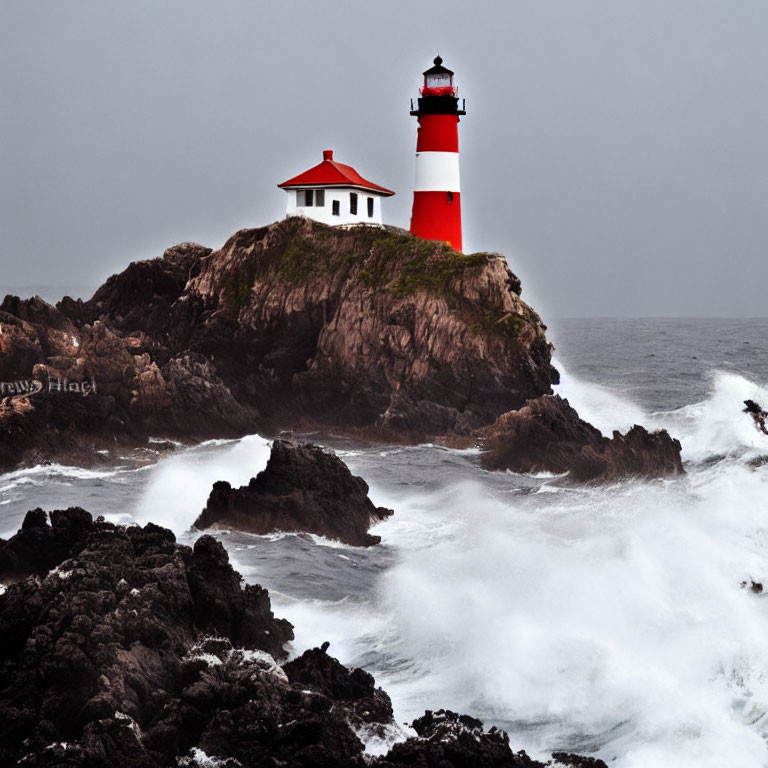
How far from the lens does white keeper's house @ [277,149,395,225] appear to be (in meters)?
36.9

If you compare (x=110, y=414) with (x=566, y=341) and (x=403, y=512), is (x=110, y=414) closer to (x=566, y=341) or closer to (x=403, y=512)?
(x=403, y=512)

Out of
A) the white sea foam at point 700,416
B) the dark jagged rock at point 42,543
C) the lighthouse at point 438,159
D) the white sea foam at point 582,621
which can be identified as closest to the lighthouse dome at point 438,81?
the lighthouse at point 438,159

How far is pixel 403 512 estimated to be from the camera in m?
22.3

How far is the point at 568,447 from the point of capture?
85.1 ft

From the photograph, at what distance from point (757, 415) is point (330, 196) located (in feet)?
51.3

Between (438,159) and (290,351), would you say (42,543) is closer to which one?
(290,351)

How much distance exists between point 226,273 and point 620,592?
2033 centimetres

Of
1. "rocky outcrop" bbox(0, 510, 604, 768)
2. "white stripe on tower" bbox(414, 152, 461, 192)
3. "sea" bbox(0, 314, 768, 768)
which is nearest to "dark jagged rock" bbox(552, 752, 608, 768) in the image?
"rocky outcrop" bbox(0, 510, 604, 768)

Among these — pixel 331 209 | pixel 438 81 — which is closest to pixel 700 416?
pixel 331 209

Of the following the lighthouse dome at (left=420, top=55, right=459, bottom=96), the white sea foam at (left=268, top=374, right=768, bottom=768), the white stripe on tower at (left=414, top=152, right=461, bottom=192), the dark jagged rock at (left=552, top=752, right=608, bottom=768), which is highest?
the lighthouse dome at (left=420, top=55, right=459, bottom=96)

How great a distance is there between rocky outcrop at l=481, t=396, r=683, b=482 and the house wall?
1206 centimetres

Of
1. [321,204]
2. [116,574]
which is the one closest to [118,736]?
[116,574]

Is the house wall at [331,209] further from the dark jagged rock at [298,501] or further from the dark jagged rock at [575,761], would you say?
the dark jagged rock at [575,761]

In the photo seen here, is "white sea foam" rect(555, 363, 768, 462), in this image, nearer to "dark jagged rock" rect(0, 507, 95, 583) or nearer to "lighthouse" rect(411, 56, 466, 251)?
"lighthouse" rect(411, 56, 466, 251)
